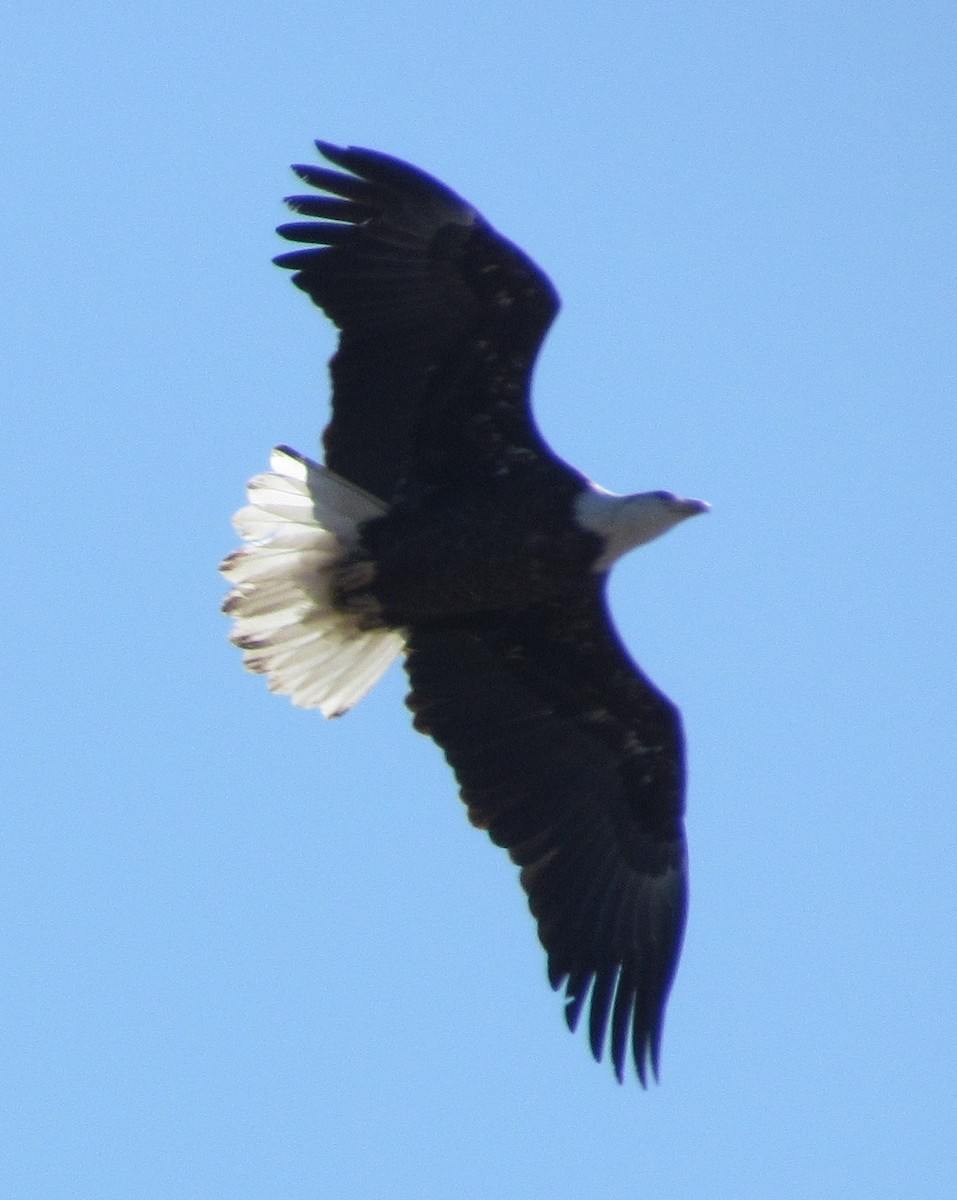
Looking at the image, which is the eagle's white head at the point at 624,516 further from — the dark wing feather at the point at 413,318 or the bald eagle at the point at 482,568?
the dark wing feather at the point at 413,318

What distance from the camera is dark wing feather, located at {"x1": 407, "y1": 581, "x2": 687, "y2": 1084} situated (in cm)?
848

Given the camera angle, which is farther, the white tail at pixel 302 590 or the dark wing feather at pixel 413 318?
the white tail at pixel 302 590

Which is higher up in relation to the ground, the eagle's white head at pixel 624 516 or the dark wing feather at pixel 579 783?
the eagle's white head at pixel 624 516

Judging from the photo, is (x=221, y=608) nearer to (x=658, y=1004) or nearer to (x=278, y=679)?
(x=278, y=679)

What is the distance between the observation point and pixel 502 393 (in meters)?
8.48

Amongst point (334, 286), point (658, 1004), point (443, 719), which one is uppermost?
point (334, 286)

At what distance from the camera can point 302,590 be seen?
8.79 metres

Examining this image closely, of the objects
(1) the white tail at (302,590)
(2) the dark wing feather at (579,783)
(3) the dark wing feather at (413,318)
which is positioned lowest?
(2) the dark wing feather at (579,783)

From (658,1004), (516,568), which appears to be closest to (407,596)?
(516,568)

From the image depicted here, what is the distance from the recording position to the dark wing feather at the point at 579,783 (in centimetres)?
848

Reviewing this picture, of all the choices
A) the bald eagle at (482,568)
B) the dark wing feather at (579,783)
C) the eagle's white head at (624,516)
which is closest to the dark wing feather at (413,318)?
the bald eagle at (482,568)

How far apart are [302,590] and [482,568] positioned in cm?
79

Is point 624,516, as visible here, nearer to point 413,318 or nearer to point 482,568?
point 482,568

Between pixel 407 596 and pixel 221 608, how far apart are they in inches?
29.5
